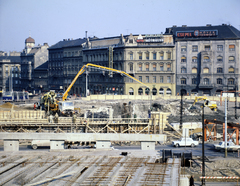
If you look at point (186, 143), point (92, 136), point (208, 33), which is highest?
point (208, 33)

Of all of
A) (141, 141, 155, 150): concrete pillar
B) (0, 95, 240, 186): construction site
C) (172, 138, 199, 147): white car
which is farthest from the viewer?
(172, 138, 199, 147): white car

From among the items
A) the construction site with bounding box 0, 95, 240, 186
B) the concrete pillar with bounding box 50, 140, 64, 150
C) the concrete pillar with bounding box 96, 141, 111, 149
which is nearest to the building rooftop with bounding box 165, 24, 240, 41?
the construction site with bounding box 0, 95, 240, 186

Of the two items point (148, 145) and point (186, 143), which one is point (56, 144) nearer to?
point (148, 145)

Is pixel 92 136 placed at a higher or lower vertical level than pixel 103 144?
higher

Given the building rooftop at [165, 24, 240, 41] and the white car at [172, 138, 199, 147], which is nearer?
the white car at [172, 138, 199, 147]

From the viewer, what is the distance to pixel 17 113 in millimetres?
56812

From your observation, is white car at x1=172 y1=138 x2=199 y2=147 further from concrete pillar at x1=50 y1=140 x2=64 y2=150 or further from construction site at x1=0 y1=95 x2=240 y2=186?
concrete pillar at x1=50 y1=140 x2=64 y2=150

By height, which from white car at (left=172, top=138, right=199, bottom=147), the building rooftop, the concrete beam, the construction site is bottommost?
white car at (left=172, top=138, right=199, bottom=147)

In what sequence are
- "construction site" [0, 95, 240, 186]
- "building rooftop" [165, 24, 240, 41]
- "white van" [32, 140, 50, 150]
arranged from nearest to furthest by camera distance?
"construction site" [0, 95, 240, 186] < "white van" [32, 140, 50, 150] < "building rooftop" [165, 24, 240, 41]

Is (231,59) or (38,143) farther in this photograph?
(231,59)

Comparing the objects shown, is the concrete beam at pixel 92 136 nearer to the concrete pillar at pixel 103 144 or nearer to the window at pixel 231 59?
the concrete pillar at pixel 103 144

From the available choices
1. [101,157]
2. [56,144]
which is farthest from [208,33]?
[101,157]

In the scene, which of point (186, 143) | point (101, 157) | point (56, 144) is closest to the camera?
point (101, 157)

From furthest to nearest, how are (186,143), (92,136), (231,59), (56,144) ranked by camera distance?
(231,59) → (186,143) → (92,136) → (56,144)
